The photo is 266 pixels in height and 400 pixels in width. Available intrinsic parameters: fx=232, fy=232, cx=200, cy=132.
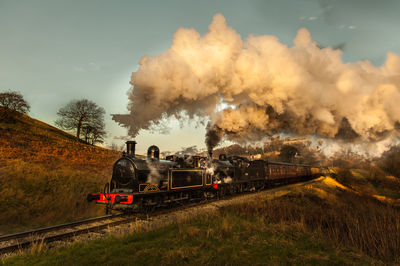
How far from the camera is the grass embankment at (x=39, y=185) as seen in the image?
1071 centimetres

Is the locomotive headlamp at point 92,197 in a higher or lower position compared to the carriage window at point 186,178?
lower

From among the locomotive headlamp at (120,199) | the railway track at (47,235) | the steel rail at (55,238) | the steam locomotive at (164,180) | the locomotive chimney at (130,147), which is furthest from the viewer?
the locomotive chimney at (130,147)

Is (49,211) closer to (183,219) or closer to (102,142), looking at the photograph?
(183,219)

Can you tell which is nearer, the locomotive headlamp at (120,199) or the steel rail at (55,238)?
the steel rail at (55,238)

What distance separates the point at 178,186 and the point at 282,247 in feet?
24.2

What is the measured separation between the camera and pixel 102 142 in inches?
1502

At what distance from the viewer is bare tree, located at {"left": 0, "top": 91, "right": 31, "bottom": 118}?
1118 inches

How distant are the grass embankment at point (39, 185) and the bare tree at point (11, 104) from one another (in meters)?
8.45

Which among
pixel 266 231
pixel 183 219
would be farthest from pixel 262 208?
pixel 183 219

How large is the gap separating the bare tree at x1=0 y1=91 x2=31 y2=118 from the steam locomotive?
2320 centimetres

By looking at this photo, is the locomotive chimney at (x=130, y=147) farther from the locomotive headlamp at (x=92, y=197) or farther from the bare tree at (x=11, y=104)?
the bare tree at (x=11, y=104)

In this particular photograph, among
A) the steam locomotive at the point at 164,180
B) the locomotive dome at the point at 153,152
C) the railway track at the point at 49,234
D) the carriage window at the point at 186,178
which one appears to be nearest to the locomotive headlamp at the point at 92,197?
the steam locomotive at the point at 164,180

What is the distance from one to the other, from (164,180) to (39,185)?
7.54 m

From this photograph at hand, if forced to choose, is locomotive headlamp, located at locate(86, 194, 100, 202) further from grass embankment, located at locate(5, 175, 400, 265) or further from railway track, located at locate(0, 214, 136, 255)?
grass embankment, located at locate(5, 175, 400, 265)
